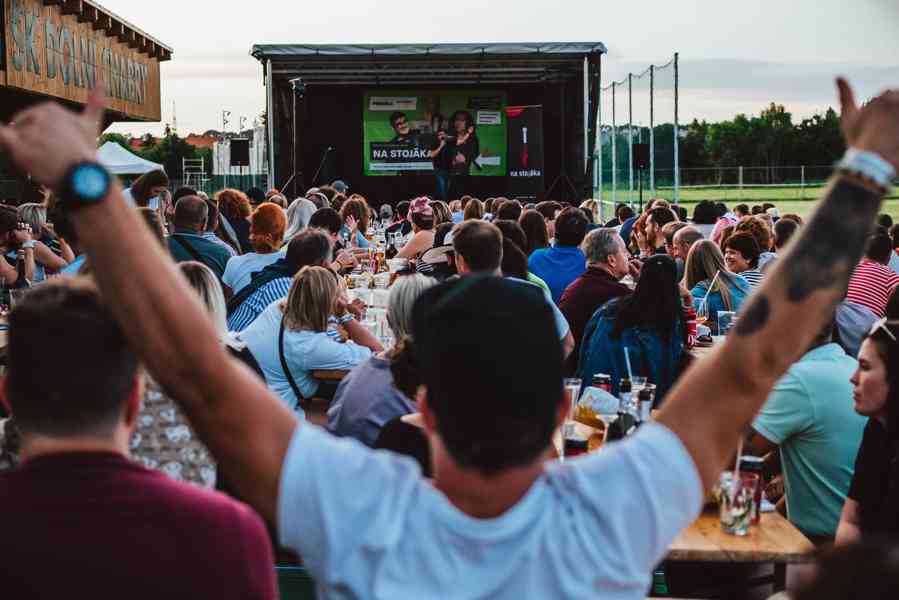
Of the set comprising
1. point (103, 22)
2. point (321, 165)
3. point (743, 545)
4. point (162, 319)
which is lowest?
point (743, 545)

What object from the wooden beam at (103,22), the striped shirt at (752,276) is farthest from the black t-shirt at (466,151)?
the striped shirt at (752,276)

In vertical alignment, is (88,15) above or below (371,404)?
above

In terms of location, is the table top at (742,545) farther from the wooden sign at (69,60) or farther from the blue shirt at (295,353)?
the wooden sign at (69,60)

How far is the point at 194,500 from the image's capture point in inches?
54.2

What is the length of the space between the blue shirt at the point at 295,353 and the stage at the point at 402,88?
13809mm

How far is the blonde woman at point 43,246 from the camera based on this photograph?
291 inches

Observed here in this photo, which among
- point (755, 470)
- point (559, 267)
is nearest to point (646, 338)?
point (755, 470)

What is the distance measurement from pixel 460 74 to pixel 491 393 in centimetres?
1986

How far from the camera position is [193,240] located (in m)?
6.79

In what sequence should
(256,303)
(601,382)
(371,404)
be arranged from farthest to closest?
(256,303) → (601,382) → (371,404)

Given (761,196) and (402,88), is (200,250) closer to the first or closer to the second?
(402,88)

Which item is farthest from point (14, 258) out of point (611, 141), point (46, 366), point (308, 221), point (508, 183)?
point (508, 183)

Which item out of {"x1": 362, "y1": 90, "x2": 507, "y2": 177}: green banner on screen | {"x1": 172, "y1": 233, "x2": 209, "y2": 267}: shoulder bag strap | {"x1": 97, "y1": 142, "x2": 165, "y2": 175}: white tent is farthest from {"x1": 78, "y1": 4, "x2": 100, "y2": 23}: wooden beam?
{"x1": 172, "y1": 233, "x2": 209, "y2": 267}: shoulder bag strap

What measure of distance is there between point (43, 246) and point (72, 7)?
39.5ft
